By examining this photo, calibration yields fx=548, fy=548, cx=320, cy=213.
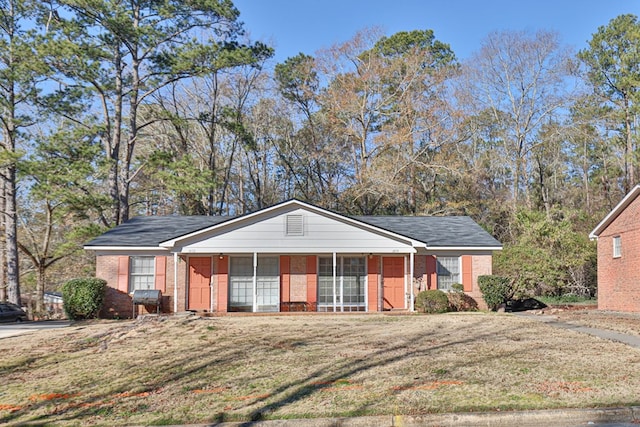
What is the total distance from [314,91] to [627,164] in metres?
22.0

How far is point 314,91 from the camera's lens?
37625mm

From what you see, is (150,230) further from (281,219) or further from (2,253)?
(2,253)

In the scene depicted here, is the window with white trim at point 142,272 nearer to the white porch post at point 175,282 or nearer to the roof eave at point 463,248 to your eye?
the white porch post at point 175,282

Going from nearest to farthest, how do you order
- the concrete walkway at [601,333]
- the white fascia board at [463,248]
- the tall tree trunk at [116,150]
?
the concrete walkway at [601,333], the white fascia board at [463,248], the tall tree trunk at [116,150]

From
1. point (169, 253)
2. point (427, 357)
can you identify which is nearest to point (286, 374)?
point (427, 357)

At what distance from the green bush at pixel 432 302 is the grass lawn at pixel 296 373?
232 inches

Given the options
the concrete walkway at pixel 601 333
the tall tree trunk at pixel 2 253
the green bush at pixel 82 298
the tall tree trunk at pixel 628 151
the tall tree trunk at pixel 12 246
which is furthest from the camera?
the tall tree trunk at pixel 628 151

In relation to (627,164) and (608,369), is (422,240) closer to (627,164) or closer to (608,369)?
(608,369)

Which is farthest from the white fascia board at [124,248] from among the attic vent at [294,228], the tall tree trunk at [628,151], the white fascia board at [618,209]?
the tall tree trunk at [628,151]

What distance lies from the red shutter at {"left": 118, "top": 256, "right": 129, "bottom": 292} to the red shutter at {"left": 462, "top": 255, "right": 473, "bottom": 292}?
12.8 m

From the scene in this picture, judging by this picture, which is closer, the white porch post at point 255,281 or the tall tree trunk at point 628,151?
the white porch post at point 255,281

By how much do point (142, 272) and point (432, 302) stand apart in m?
10.8

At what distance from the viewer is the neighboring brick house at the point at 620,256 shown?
2055 centimetres

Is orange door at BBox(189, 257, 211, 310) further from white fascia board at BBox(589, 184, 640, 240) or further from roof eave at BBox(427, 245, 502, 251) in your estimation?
white fascia board at BBox(589, 184, 640, 240)
